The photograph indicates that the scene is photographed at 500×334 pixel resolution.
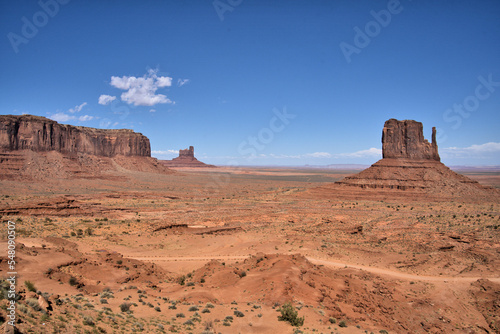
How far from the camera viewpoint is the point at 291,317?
10.7m

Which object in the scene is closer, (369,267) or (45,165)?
(369,267)

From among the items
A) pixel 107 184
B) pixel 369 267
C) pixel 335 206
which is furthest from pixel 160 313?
pixel 107 184

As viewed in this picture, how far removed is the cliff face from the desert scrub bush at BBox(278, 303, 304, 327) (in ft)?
252

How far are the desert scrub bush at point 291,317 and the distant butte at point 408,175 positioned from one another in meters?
46.0

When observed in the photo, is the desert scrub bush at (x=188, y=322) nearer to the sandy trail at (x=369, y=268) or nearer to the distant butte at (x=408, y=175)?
the sandy trail at (x=369, y=268)

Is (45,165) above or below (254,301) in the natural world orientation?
above

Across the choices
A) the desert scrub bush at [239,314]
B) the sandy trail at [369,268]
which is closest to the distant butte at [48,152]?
the sandy trail at [369,268]

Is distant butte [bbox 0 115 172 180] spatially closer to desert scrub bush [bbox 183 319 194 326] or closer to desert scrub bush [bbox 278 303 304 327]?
desert scrub bush [bbox 183 319 194 326]

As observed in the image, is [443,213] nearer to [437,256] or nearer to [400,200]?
[400,200]

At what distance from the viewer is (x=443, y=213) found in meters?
38.3

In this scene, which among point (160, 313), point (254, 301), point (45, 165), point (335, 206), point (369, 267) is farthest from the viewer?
point (45, 165)

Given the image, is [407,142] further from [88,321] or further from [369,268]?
[88,321]

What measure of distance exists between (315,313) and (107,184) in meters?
67.4

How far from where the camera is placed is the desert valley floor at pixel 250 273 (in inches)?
410
